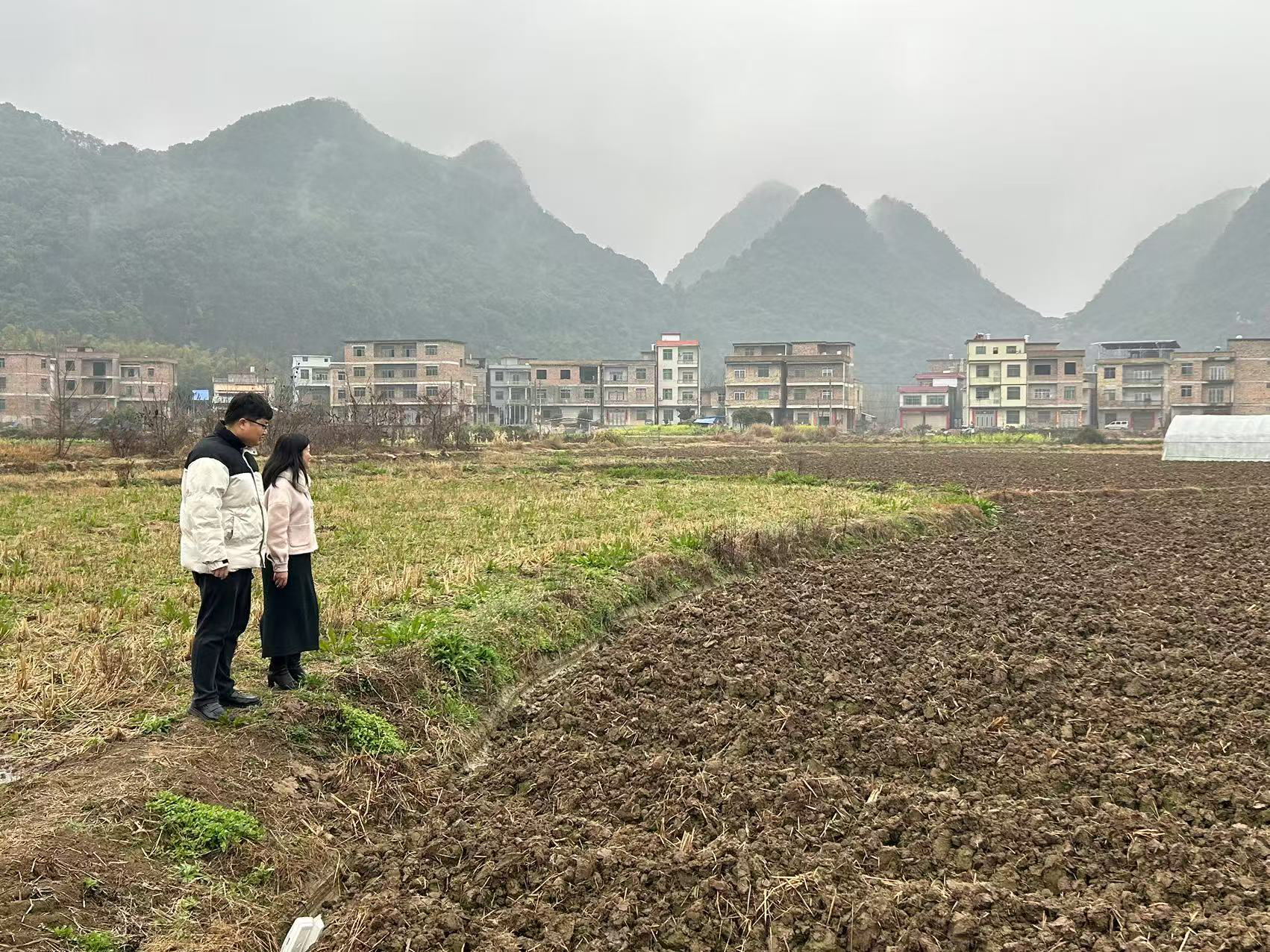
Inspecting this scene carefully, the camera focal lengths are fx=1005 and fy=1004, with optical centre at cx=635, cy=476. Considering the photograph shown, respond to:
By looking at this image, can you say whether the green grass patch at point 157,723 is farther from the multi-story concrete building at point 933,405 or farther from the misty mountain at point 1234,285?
the misty mountain at point 1234,285

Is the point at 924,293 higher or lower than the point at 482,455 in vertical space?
higher

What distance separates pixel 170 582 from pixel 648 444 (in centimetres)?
3901

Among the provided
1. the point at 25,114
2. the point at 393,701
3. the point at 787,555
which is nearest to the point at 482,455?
the point at 787,555

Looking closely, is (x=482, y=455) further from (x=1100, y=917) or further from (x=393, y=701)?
(x=1100, y=917)

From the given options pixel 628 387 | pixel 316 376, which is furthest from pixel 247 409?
pixel 316 376

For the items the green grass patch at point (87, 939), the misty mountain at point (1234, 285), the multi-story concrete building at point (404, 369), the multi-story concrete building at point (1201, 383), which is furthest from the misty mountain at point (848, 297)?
the green grass patch at point (87, 939)

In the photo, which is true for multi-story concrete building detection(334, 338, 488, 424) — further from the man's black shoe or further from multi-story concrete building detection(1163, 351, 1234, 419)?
the man's black shoe

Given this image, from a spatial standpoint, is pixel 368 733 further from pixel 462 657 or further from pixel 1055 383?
pixel 1055 383

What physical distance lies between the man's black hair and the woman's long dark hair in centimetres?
44

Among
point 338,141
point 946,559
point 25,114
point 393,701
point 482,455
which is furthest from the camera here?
point 338,141

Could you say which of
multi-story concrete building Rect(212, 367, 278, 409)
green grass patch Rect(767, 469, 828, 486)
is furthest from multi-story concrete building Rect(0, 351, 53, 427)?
green grass patch Rect(767, 469, 828, 486)

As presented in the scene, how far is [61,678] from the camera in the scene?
6.04 metres

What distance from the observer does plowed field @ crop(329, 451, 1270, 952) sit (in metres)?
3.93

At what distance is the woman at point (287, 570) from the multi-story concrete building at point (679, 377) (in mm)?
79643
